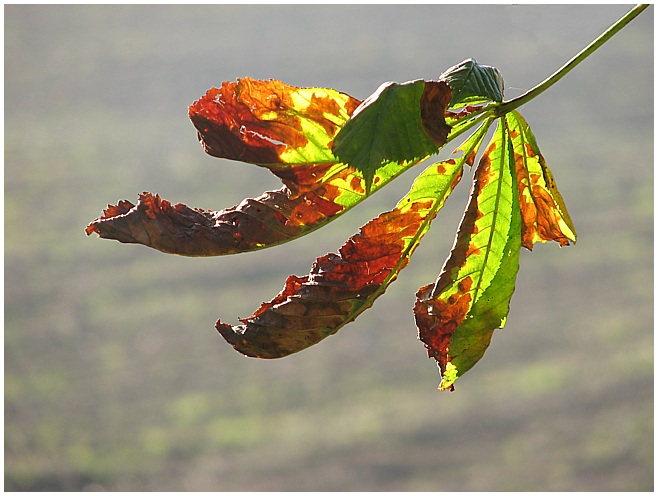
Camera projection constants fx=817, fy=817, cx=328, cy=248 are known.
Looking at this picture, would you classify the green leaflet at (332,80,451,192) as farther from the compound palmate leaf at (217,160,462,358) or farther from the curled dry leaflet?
the compound palmate leaf at (217,160,462,358)

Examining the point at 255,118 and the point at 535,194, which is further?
the point at 535,194

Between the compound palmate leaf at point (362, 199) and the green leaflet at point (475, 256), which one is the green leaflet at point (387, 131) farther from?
the green leaflet at point (475, 256)

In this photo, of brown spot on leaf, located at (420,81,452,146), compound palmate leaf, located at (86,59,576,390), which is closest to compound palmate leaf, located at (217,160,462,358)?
compound palmate leaf, located at (86,59,576,390)

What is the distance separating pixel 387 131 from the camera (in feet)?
1.51

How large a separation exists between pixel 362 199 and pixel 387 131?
0.40 ft

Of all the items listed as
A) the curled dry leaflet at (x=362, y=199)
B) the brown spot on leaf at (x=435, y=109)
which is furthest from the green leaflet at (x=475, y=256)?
the brown spot on leaf at (x=435, y=109)

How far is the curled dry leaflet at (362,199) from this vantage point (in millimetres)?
491

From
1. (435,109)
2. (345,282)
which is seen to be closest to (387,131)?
(435,109)

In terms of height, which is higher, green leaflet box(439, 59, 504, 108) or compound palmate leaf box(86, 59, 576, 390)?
green leaflet box(439, 59, 504, 108)

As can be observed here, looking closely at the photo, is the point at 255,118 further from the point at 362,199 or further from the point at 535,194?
the point at 535,194

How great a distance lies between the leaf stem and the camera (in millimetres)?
527

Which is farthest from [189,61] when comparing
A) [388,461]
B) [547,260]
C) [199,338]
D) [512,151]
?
[512,151]

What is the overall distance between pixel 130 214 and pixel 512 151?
289 mm

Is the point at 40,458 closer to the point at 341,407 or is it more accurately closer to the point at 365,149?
the point at 341,407
